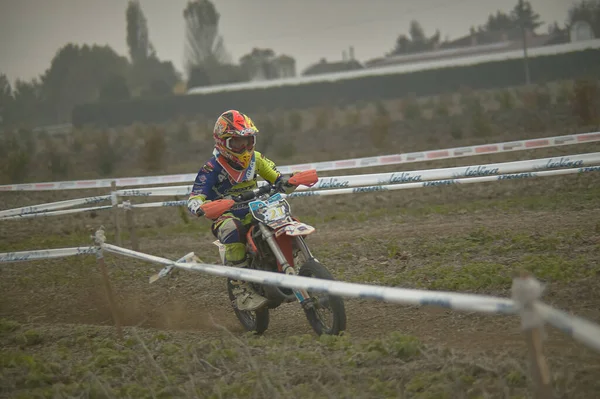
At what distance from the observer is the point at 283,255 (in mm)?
6402

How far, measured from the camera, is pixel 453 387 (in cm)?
417

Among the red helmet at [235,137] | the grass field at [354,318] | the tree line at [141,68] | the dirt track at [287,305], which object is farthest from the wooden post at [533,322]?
the tree line at [141,68]

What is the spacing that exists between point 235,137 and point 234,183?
509 mm

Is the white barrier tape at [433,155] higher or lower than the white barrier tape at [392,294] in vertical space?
lower

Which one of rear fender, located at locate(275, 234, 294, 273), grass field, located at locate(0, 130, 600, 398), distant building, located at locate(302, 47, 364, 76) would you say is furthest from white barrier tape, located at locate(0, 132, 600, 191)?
distant building, located at locate(302, 47, 364, 76)

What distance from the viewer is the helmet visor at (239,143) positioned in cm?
705

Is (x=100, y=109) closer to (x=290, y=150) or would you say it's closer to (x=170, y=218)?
(x=290, y=150)

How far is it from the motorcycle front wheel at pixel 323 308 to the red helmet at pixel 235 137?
1.58 m

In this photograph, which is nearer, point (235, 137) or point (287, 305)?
point (235, 137)

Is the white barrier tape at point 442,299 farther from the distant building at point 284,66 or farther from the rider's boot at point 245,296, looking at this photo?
the distant building at point 284,66

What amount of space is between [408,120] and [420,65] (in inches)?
638

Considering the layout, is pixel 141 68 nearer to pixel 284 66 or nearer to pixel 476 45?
pixel 284 66

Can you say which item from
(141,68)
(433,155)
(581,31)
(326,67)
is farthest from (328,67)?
(433,155)

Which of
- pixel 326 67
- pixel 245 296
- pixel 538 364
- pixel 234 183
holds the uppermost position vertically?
pixel 326 67
